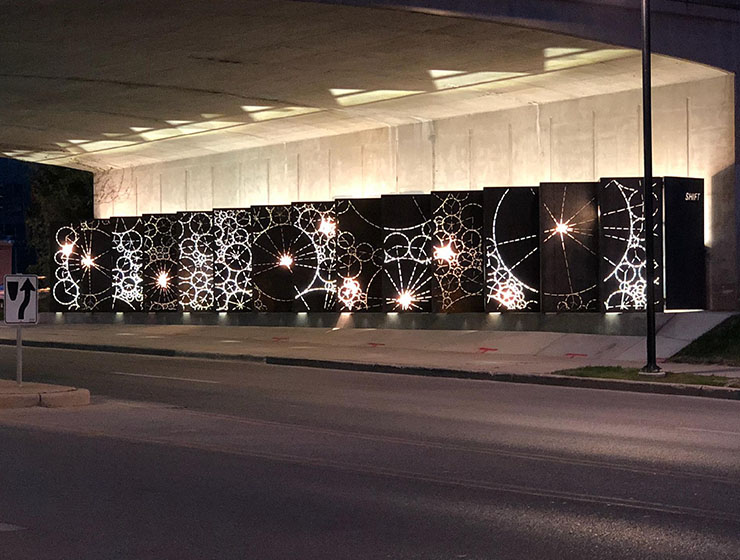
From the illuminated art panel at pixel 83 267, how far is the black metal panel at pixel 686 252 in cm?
2176

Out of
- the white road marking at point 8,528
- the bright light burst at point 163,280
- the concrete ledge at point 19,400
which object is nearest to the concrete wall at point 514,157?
the bright light burst at point 163,280

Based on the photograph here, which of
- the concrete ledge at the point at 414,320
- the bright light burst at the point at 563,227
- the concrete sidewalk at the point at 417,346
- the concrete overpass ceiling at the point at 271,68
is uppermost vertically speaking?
the concrete overpass ceiling at the point at 271,68

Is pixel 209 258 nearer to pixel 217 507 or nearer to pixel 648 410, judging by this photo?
pixel 648 410

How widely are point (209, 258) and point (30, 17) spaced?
1689 cm

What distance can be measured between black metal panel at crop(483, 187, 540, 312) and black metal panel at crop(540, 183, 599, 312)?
2.25ft

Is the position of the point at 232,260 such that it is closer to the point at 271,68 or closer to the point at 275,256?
the point at 275,256

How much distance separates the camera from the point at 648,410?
56.3 feet

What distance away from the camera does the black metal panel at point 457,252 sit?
31812 millimetres

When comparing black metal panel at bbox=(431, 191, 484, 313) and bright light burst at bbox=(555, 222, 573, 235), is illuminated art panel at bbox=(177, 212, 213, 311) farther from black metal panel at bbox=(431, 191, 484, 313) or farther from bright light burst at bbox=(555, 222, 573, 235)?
bright light burst at bbox=(555, 222, 573, 235)

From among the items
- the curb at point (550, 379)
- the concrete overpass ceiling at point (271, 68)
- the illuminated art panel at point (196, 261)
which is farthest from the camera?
the illuminated art panel at point (196, 261)

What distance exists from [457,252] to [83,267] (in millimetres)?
17240

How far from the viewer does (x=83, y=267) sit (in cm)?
4438

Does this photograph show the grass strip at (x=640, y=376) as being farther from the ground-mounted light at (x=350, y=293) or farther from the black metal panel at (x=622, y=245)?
the ground-mounted light at (x=350, y=293)

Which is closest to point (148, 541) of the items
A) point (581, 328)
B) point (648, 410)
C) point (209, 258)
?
point (648, 410)
